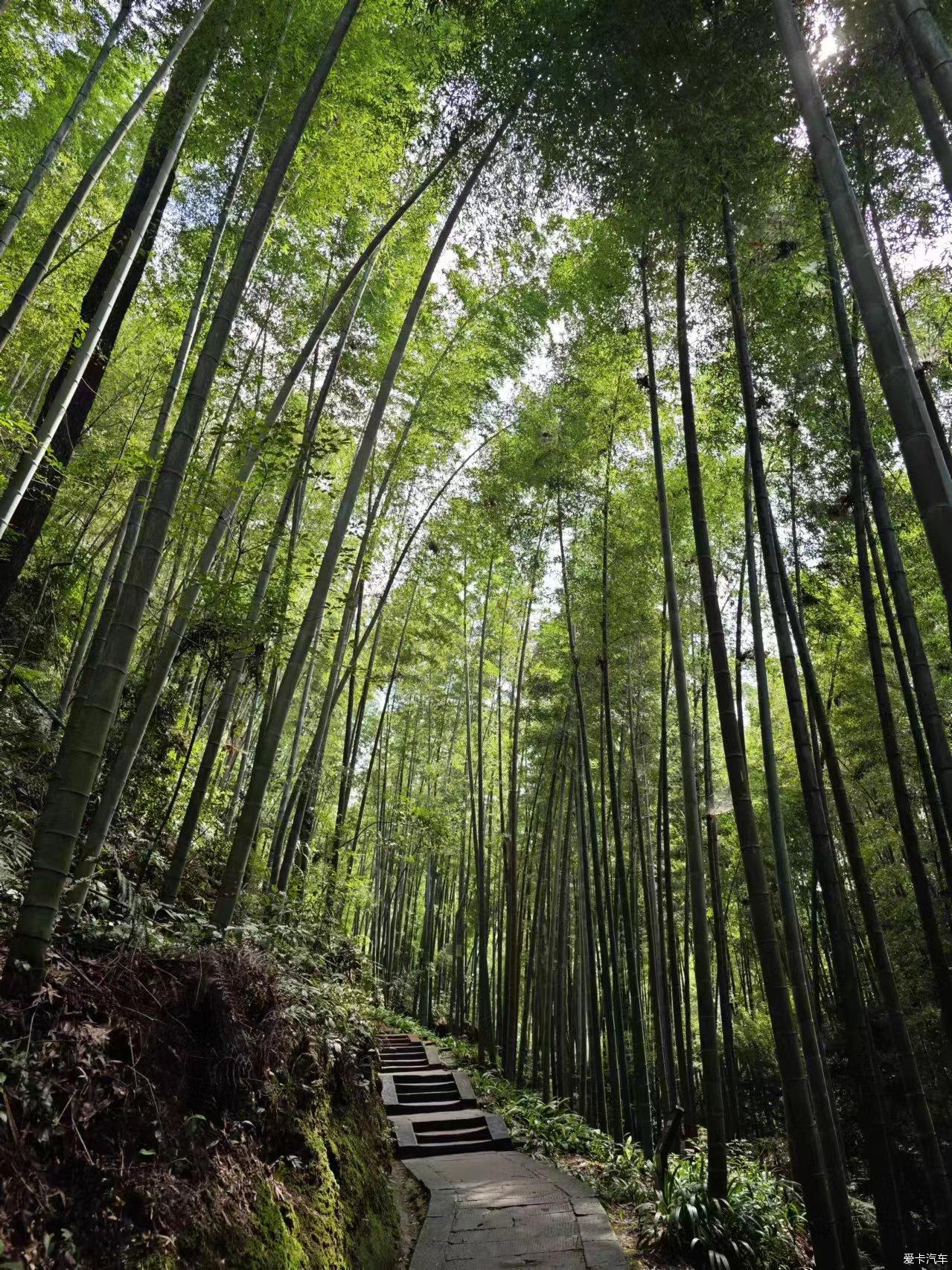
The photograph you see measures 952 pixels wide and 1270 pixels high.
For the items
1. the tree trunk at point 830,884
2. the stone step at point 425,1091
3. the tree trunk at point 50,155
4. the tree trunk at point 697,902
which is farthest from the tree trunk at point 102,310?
the stone step at point 425,1091

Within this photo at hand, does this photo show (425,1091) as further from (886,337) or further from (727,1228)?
(886,337)

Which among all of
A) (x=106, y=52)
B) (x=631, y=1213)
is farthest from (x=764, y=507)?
(x=106, y=52)

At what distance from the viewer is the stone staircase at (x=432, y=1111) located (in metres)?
4.81

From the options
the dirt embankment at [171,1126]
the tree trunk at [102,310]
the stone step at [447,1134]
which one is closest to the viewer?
the dirt embankment at [171,1126]

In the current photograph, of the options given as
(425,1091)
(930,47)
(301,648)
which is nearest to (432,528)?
(301,648)

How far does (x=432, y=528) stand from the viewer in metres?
8.36

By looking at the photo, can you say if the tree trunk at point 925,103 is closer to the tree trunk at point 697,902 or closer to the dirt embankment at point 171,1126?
the tree trunk at point 697,902

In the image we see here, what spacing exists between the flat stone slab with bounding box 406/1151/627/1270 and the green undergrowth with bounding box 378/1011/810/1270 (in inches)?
11.5

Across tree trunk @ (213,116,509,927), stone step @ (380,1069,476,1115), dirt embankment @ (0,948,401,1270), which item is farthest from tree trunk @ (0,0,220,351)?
stone step @ (380,1069,476,1115)

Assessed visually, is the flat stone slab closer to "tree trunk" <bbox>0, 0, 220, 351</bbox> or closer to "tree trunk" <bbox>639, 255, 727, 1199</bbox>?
"tree trunk" <bbox>639, 255, 727, 1199</bbox>

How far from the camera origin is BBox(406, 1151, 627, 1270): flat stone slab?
295 centimetres

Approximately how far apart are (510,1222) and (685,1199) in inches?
36.2

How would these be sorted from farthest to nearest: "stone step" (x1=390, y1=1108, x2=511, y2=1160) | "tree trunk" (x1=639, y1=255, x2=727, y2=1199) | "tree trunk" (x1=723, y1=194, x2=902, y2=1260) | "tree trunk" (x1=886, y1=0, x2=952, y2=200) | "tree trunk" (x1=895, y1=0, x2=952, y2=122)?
1. "stone step" (x1=390, y1=1108, x2=511, y2=1160)
2. "tree trunk" (x1=639, y1=255, x2=727, y2=1199)
3. "tree trunk" (x1=723, y1=194, x2=902, y2=1260)
4. "tree trunk" (x1=886, y1=0, x2=952, y2=200)
5. "tree trunk" (x1=895, y1=0, x2=952, y2=122)

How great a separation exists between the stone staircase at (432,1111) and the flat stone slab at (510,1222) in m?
0.47
